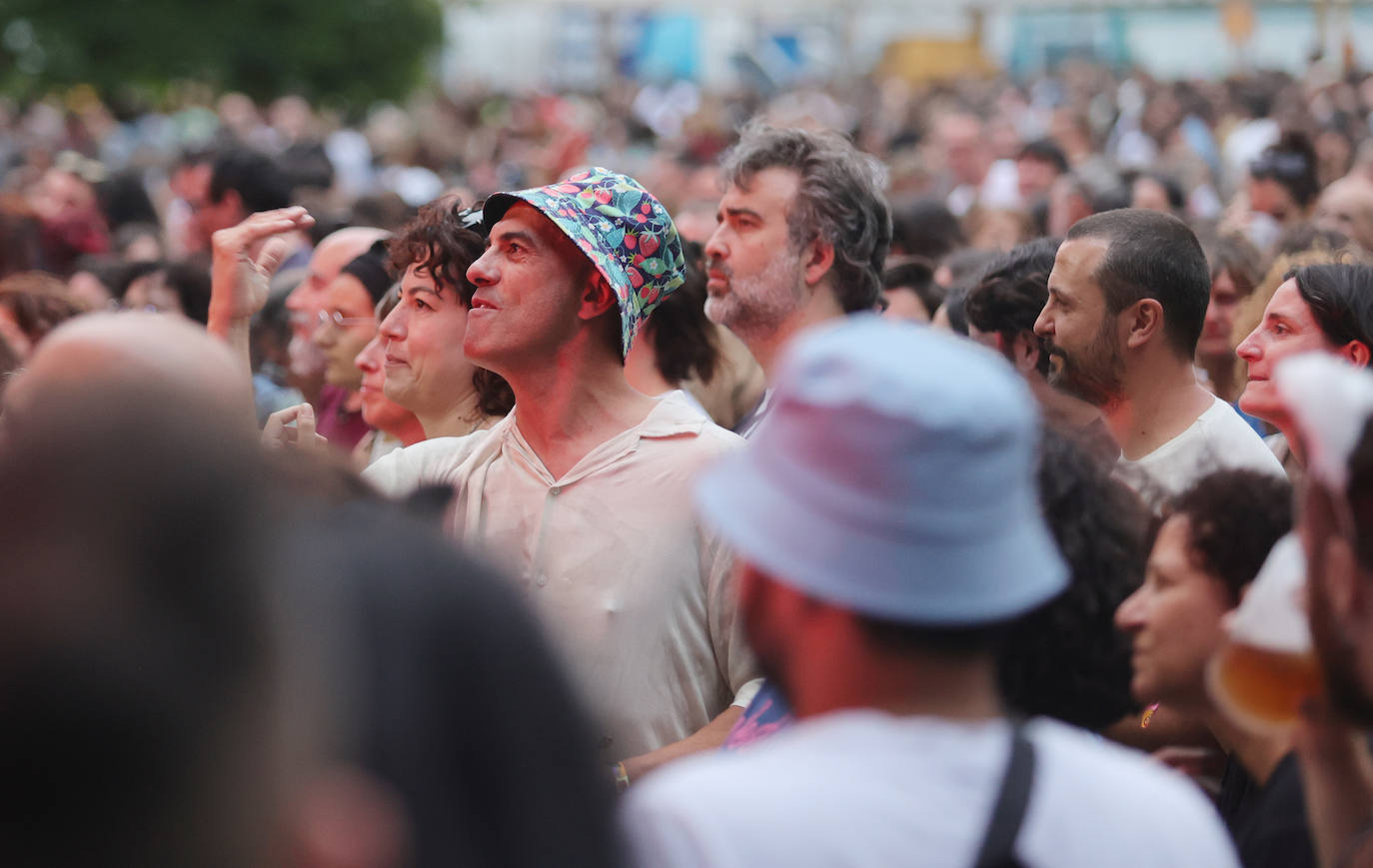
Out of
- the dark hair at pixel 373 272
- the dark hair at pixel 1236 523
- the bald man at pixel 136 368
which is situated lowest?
the dark hair at pixel 1236 523

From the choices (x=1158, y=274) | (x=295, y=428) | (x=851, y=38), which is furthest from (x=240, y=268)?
(x=851, y=38)

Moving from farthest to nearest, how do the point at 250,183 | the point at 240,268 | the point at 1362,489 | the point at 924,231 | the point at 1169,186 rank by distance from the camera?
the point at 1169,186
the point at 250,183
the point at 924,231
the point at 240,268
the point at 1362,489

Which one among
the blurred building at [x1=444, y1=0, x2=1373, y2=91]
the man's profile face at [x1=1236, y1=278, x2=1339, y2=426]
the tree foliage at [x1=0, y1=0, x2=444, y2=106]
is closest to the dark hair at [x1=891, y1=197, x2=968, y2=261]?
the man's profile face at [x1=1236, y1=278, x2=1339, y2=426]

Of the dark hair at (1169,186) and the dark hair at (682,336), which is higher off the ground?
the dark hair at (682,336)

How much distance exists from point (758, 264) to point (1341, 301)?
149cm

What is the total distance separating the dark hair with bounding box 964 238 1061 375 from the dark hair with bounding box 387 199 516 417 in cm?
131

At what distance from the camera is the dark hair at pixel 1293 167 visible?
8.21 metres

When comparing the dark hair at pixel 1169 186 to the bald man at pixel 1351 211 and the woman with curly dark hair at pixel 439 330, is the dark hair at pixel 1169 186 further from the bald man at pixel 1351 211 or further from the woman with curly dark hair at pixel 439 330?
the woman with curly dark hair at pixel 439 330

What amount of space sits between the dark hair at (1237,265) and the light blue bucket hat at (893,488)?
13.3 ft

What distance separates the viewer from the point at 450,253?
12.7ft

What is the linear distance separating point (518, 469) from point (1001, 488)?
1877 millimetres

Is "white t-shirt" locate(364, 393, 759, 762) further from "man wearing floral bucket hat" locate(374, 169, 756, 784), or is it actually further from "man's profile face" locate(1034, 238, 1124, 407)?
"man's profile face" locate(1034, 238, 1124, 407)

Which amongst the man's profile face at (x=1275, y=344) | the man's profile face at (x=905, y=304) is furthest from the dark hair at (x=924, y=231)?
the man's profile face at (x=1275, y=344)

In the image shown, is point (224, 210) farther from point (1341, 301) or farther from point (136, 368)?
point (136, 368)
